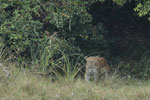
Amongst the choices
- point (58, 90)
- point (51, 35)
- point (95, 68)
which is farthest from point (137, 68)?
point (58, 90)

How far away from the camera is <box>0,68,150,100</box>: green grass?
22.2 feet

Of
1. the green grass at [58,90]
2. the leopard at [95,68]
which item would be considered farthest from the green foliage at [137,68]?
the green grass at [58,90]

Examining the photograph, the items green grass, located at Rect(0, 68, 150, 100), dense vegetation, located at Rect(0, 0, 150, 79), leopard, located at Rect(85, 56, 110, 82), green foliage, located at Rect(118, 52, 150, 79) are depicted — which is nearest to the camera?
green grass, located at Rect(0, 68, 150, 100)

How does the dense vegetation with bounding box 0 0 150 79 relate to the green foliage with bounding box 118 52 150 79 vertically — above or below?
above

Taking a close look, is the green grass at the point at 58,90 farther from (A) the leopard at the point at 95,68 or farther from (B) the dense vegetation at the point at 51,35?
(A) the leopard at the point at 95,68

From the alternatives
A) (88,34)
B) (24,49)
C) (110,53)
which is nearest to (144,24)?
(110,53)

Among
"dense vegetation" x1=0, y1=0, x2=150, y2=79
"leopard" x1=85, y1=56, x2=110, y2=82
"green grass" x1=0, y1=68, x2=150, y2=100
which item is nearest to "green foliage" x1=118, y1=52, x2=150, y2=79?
"dense vegetation" x1=0, y1=0, x2=150, y2=79

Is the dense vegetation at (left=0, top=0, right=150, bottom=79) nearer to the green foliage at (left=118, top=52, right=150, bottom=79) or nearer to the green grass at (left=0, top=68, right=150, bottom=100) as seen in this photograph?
the green foliage at (left=118, top=52, right=150, bottom=79)

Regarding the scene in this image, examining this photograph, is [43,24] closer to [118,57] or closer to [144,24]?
[118,57]

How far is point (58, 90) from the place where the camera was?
23.2 ft

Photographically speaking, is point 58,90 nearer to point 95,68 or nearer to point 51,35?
point 51,35

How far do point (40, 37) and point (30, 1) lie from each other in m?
0.95

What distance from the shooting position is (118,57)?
11.2 meters

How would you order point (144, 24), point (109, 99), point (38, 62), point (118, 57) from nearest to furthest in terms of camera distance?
point (109, 99) → point (38, 62) → point (118, 57) → point (144, 24)
